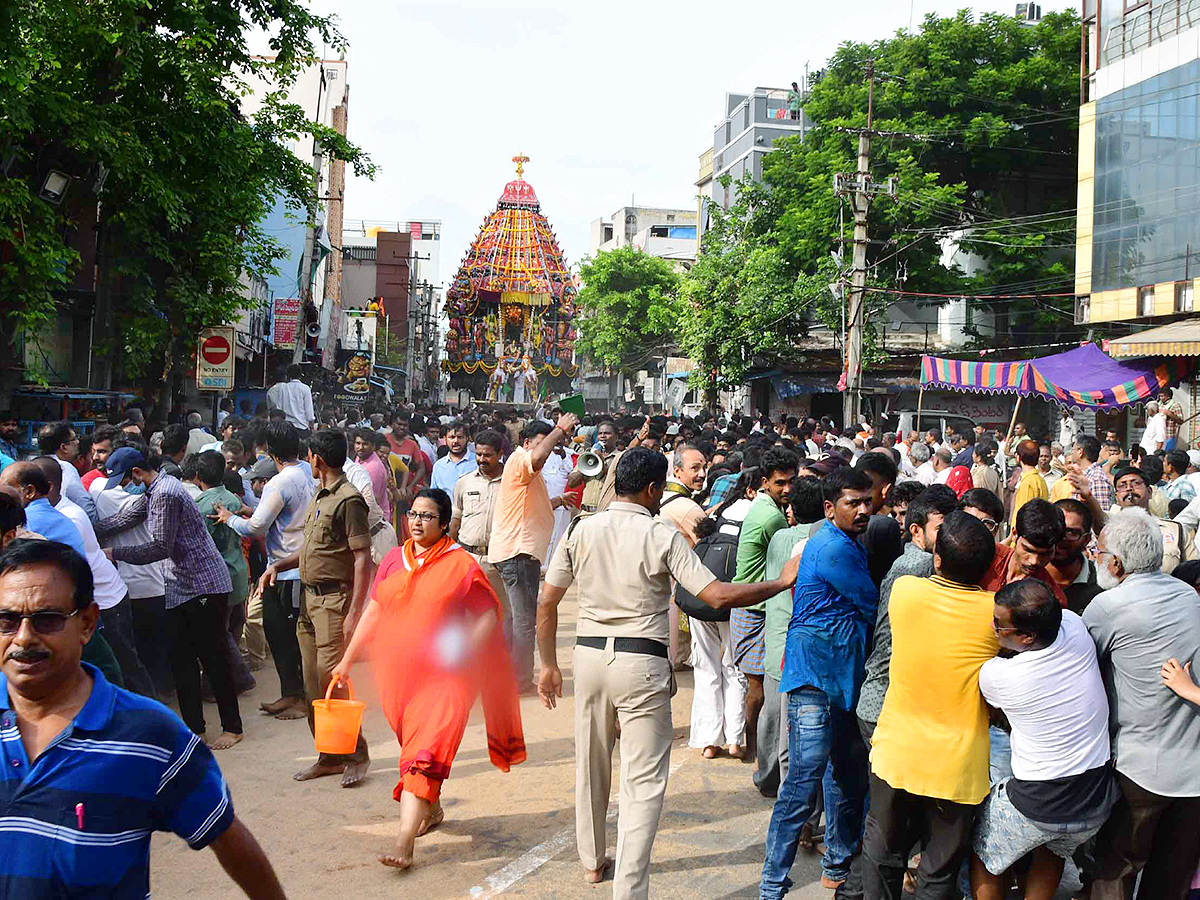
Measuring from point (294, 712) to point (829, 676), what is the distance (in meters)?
4.16

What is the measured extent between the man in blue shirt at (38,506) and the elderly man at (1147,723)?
431 cm

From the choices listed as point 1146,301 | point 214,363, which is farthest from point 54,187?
point 1146,301

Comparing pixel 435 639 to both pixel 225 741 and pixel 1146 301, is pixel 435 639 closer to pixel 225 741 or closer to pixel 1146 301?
pixel 225 741

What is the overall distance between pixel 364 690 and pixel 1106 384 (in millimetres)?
14412

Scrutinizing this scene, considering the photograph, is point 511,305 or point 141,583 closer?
point 141,583

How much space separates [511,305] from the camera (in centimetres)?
6769

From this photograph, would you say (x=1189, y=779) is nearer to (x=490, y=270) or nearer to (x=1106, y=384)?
(x=1106, y=384)

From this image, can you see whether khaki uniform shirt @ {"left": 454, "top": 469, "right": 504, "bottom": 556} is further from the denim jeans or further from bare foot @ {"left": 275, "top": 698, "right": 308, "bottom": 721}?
bare foot @ {"left": 275, "top": 698, "right": 308, "bottom": 721}

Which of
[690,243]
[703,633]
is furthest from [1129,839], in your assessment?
[690,243]

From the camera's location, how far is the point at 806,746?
4391mm

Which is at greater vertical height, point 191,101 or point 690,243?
point 690,243

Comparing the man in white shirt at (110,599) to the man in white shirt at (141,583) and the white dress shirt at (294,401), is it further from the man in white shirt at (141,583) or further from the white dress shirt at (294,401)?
the white dress shirt at (294,401)

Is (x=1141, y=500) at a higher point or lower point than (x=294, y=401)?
lower

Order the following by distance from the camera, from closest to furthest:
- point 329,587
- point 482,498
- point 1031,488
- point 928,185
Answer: point 329,587 < point 482,498 < point 1031,488 < point 928,185
